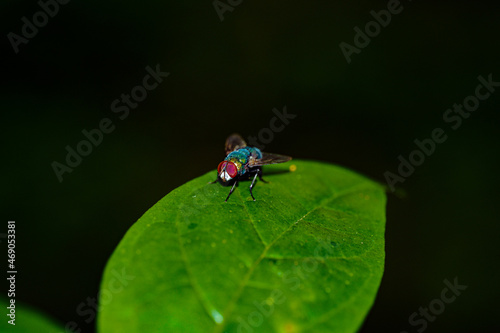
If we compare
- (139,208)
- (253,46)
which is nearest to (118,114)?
(139,208)

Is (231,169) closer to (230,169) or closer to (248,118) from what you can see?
(230,169)

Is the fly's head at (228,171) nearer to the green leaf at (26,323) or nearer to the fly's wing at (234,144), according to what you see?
A: the fly's wing at (234,144)

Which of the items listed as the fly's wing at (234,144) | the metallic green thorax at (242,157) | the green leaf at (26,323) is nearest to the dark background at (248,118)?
the fly's wing at (234,144)

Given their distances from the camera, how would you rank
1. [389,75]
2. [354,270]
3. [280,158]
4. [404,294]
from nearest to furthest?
[354,270] → [280,158] → [404,294] → [389,75]

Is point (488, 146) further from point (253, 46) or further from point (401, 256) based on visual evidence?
point (253, 46)

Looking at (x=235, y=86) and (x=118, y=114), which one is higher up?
(x=118, y=114)

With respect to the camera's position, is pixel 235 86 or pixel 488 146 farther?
pixel 235 86

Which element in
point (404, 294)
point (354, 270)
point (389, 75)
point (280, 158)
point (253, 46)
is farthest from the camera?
point (253, 46)
